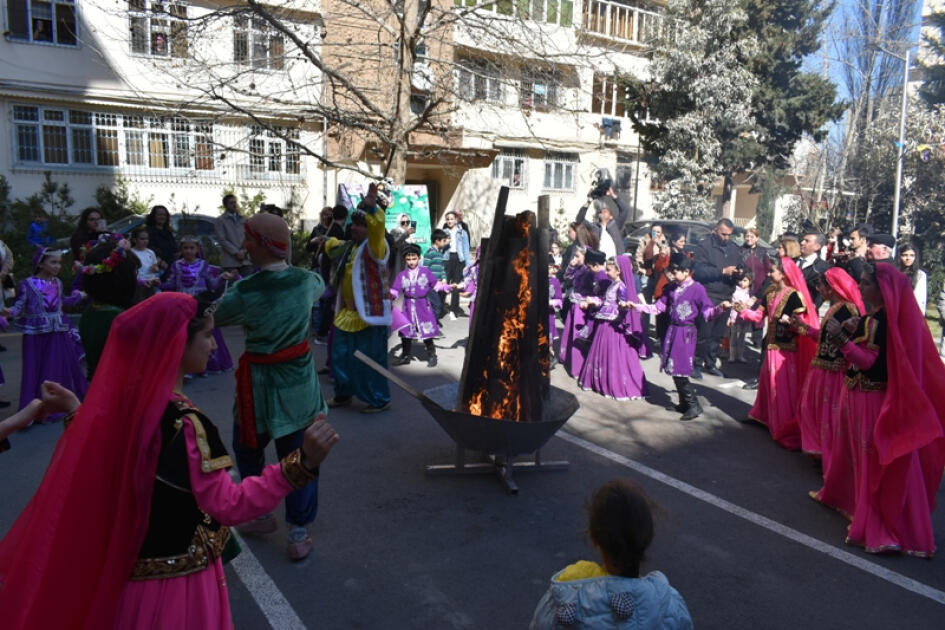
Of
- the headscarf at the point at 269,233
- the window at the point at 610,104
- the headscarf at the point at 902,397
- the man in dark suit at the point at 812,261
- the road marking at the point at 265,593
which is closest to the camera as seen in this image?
the road marking at the point at 265,593

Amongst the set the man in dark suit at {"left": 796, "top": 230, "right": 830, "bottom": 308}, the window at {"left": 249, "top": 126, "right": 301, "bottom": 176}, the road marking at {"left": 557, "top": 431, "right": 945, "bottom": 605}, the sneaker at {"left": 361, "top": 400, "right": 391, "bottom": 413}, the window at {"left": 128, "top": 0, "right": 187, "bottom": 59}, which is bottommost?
the road marking at {"left": 557, "top": 431, "right": 945, "bottom": 605}

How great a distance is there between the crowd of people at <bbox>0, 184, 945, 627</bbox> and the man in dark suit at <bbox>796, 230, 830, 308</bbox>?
1.6 inches

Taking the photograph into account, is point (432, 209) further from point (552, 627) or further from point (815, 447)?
point (552, 627)

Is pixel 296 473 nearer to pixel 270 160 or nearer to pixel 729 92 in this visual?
pixel 270 160

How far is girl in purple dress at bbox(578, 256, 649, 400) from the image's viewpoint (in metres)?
8.11

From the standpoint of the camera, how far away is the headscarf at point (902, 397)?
436 cm

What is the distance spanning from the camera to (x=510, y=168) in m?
26.3

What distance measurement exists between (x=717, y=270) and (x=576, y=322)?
2.91 metres

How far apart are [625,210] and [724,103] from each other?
520 inches

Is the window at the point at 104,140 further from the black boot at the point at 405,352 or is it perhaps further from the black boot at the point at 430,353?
the black boot at the point at 430,353

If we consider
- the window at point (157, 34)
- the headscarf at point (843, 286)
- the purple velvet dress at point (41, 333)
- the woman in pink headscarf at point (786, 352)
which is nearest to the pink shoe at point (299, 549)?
the purple velvet dress at point (41, 333)

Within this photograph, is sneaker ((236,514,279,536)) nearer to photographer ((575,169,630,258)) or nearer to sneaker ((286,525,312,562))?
sneaker ((286,525,312,562))

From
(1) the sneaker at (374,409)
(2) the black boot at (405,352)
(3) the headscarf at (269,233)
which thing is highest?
(3) the headscarf at (269,233)

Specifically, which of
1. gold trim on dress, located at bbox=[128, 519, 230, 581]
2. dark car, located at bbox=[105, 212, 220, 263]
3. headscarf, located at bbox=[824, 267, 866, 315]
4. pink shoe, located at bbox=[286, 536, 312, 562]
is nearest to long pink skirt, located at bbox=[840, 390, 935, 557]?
headscarf, located at bbox=[824, 267, 866, 315]
